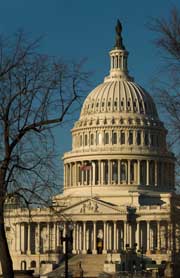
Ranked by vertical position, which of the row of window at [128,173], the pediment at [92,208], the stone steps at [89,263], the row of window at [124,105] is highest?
the row of window at [124,105]

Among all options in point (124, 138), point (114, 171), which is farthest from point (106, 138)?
point (114, 171)

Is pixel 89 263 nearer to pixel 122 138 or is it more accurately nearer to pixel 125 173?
pixel 125 173

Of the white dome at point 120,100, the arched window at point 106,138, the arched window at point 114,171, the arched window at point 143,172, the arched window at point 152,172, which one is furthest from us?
the white dome at point 120,100

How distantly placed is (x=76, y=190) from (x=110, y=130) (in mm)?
13788

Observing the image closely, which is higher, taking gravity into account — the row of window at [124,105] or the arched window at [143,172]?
the row of window at [124,105]

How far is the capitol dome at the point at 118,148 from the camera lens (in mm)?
191500

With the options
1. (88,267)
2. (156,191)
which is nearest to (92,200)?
(156,191)

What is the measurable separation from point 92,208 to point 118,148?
1580 centimetres

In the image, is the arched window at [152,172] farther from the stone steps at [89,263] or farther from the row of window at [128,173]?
the stone steps at [89,263]

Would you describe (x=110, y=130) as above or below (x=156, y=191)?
above

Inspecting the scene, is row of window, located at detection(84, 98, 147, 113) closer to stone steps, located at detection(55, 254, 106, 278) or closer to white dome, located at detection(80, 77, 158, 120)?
white dome, located at detection(80, 77, 158, 120)

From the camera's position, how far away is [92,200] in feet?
600

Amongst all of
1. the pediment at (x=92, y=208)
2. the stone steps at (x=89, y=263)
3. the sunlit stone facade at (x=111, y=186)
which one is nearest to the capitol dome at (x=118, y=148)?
the sunlit stone facade at (x=111, y=186)

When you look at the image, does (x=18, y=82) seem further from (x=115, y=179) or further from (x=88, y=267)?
(x=115, y=179)
